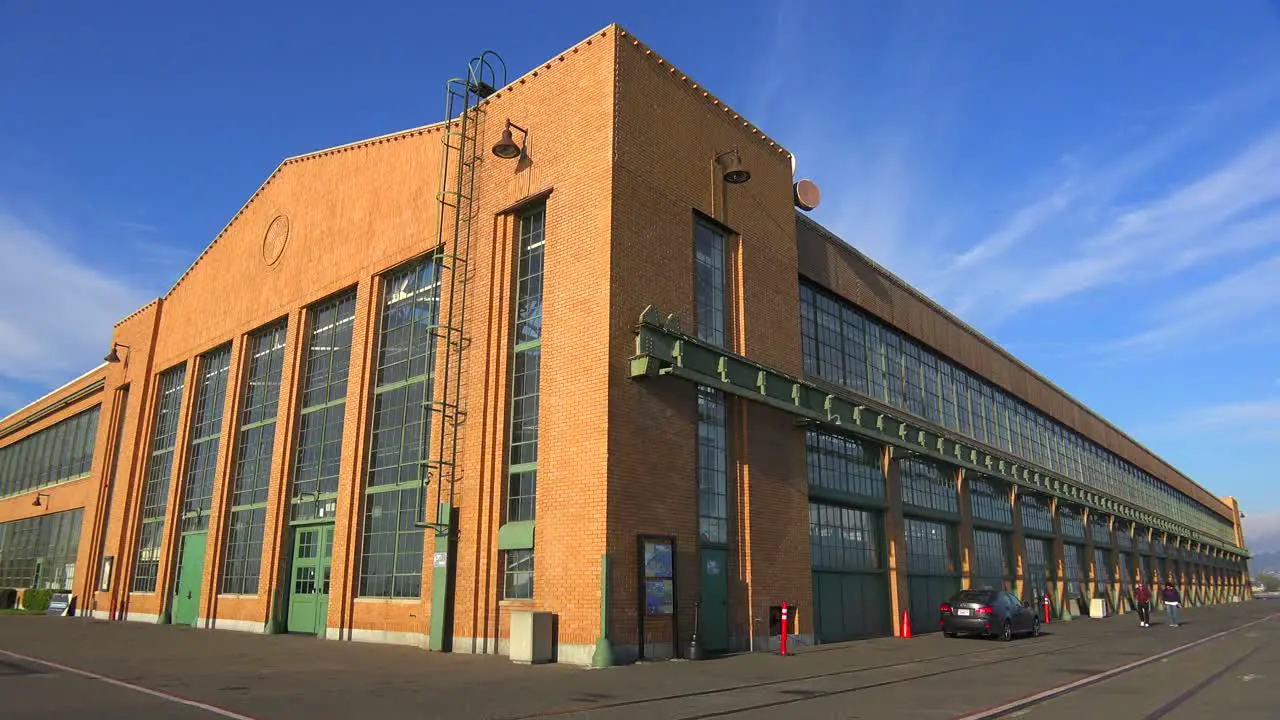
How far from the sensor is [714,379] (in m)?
18.9

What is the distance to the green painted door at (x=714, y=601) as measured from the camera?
1778 centimetres

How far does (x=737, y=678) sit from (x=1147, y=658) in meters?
10.0

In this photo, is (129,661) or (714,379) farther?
(714,379)

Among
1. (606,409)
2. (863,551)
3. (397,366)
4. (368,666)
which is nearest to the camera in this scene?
(368,666)

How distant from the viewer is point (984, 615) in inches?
909

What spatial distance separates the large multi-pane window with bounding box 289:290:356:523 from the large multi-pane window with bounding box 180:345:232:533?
6.09 metres

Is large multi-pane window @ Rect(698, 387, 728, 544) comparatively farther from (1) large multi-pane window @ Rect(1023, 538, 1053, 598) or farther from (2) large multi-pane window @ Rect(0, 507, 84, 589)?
(2) large multi-pane window @ Rect(0, 507, 84, 589)

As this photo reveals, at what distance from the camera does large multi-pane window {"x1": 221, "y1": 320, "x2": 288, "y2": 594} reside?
1088 inches

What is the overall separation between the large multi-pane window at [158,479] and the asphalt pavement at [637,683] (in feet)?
45.2

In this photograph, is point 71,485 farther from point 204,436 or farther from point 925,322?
point 925,322

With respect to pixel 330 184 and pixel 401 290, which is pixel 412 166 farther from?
pixel 330 184

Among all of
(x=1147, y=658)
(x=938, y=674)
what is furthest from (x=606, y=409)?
(x=1147, y=658)

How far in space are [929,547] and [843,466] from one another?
263 inches

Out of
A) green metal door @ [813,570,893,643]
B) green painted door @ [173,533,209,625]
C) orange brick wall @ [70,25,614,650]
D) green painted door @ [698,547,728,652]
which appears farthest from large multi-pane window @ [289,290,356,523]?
green metal door @ [813,570,893,643]
